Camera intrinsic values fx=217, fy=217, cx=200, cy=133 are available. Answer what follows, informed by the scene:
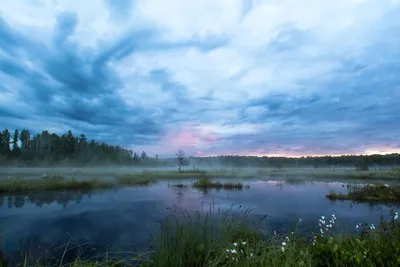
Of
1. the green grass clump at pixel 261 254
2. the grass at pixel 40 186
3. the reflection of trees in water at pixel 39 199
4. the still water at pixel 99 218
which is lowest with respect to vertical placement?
the still water at pixel 99 218

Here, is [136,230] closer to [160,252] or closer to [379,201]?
[160,252]

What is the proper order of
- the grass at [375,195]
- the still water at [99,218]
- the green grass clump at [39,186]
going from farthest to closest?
the green grass clump at [39,186] < the grass at [375,195] < the still water at [99,218]

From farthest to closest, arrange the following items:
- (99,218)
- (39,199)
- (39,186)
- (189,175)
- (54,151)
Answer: (54,151) → (189,175) → (39,186) → (39,199) → (99,218)

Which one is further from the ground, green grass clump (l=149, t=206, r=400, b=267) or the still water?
green grass clump (l=149, t=206, r=400, b=267)

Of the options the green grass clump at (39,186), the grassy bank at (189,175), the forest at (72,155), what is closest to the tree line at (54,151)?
the forest at (72,155)

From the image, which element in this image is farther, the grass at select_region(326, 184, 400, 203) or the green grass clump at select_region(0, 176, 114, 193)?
the green grass clump at select_region(0, 176, 114, 193)

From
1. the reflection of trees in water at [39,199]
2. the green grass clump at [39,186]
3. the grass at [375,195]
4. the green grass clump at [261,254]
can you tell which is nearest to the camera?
the green grass clump at [261,254]

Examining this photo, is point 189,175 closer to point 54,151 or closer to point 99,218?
point 99,218

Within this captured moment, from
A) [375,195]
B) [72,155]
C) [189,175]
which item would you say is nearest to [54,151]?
[72,155]

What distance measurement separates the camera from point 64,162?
9375cm

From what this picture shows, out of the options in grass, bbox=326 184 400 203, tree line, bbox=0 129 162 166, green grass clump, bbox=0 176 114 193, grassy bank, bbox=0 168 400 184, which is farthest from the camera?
tree line, bbox=0 129 162 166

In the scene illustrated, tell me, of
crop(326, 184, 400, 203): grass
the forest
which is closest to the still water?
crop(326, 184, 400, 203): grass

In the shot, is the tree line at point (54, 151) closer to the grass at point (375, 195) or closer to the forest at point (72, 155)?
the forest at point (72, 155)

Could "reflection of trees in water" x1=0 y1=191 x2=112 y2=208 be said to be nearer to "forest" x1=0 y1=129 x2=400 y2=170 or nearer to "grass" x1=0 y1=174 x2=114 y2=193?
"grass" x1=0 y1=174 x2=114 y2=193
